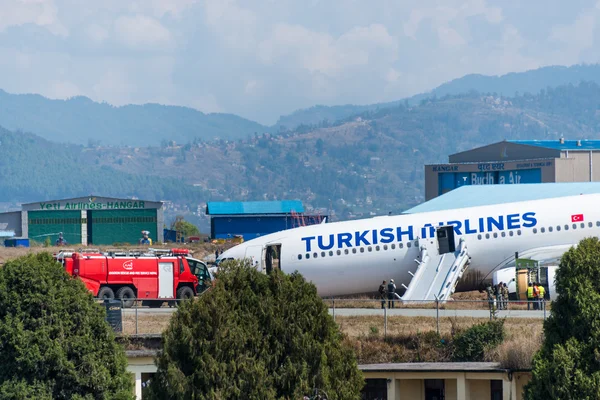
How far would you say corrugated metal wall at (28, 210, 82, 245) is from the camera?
135250 mm

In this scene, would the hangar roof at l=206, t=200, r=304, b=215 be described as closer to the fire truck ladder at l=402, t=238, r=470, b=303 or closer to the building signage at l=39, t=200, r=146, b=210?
the building signage at l=39, t=200, r=146, b=210

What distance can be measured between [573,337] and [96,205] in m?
118

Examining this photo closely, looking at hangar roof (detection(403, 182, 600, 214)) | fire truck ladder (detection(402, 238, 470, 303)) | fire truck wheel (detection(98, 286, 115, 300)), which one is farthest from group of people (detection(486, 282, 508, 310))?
hangar roof (detection(403, 182, 600, 214))

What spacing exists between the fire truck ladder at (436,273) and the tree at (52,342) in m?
24.2

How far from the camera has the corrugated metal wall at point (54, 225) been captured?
13525 cm

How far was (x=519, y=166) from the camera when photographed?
417 ft

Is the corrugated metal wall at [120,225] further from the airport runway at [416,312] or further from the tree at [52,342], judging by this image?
the tree at [52,342]

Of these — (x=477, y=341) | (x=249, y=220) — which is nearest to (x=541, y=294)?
(x=477, y=341)

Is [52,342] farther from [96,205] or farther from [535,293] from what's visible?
[96,205]

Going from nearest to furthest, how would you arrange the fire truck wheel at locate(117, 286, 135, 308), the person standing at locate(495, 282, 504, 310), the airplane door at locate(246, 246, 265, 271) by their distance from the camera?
the person standing at locate(495, 282, 504, 310) < the airplane door at locate(246, 246, 265, 271) < the fire truck wheel at locate(117, 286, 135, 308)

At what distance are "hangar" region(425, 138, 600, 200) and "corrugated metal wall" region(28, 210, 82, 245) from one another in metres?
44.5

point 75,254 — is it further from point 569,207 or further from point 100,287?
point 569,207

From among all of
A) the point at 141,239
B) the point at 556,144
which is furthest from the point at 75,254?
the point at 556,144

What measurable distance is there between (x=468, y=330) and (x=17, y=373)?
17.4 m
